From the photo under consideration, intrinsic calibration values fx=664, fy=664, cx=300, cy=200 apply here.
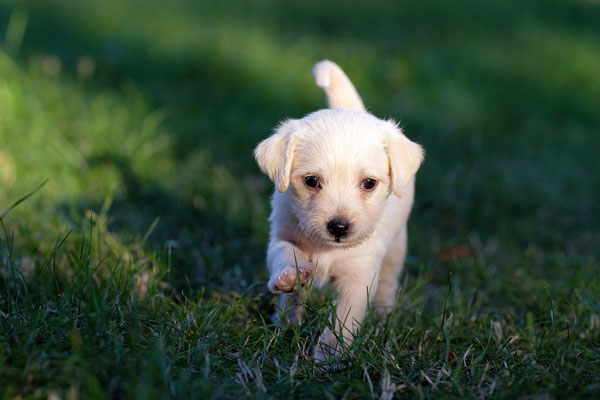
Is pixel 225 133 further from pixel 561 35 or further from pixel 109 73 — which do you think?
pixel 561 35

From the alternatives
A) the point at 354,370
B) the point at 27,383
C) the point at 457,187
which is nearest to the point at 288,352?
the point at 354,370

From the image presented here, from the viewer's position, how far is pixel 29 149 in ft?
15.3

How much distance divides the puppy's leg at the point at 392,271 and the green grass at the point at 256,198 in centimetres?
10

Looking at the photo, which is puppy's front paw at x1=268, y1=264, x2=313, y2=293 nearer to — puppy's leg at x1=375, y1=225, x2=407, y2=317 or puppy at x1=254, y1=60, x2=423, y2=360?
puppy at x1=254, y1=60, x2=423, y2=360

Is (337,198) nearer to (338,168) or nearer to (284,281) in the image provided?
(338,168)

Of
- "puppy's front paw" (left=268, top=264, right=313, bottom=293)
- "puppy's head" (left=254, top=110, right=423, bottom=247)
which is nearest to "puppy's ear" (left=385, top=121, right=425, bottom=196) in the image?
"puppy's head" (left=254, top=110, right=423, bottom=247)

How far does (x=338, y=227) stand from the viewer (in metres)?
2.73

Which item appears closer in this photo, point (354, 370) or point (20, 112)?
point (354, 370)

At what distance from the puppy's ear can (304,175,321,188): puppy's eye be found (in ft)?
1.13

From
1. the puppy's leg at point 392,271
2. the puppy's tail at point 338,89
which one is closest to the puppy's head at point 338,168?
the puppy's tail at point 338,89

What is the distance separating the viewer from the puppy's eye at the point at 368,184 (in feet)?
9.53

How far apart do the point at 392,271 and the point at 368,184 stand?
846 millimetres

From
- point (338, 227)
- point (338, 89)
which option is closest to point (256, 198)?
point (338, 89)

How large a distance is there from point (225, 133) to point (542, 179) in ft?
8.80
